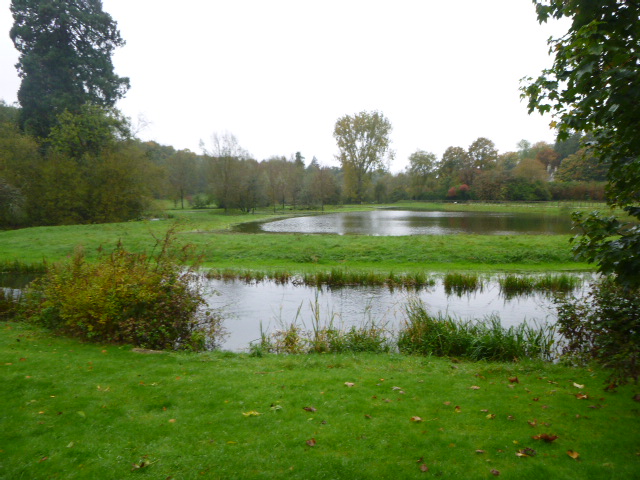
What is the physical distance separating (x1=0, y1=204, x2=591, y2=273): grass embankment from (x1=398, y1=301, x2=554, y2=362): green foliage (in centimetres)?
826

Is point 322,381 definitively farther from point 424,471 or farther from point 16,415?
point 16,415

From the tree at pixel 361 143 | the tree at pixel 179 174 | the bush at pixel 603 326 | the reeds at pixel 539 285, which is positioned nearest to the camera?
the bush at pixel 603 326

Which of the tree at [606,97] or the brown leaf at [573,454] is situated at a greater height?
the tree at [606,97]

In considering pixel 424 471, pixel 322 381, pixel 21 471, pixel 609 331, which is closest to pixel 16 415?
pixel 21 471

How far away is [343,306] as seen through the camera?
1205 cm

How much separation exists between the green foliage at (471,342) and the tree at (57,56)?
42436mm

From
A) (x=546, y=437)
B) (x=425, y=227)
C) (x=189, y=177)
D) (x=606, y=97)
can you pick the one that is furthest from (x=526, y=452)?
(x=189, y=177)

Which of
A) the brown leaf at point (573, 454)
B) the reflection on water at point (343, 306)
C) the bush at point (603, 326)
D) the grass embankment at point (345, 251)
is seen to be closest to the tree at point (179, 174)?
the grass embankment at point (345, 251)

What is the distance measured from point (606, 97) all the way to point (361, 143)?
7611 centimetres

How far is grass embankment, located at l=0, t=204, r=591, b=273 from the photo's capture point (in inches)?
718

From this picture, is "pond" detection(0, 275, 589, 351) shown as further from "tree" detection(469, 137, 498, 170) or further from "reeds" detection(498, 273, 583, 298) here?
Answer: "tree" detection(469, 137, 498, 170)

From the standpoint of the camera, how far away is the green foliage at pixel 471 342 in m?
7.95

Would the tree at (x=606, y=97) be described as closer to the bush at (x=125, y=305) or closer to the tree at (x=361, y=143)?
the bush at (x=125, y=305)

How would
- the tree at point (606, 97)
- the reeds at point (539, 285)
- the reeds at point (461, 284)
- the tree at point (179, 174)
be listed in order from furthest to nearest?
the tree at point (179, 174) → the reeds at point (461, 284) → the reeds at point (539, 285) → the tree at point (606, 97)
